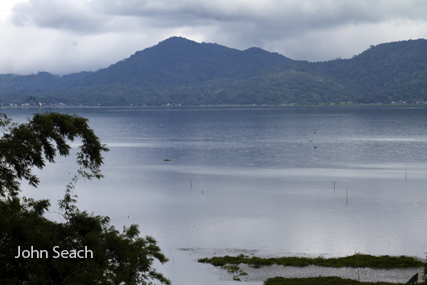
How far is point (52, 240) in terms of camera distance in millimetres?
19688

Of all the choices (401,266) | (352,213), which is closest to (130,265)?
(401,266)

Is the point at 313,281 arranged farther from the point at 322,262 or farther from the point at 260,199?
the point at 260,199

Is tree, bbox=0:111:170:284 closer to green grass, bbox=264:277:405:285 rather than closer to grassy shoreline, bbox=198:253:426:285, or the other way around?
green grass, bbox=264:277:405:285

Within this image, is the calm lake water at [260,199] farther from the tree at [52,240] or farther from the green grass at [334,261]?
the tree at [52,240]

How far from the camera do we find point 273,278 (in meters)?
30.4

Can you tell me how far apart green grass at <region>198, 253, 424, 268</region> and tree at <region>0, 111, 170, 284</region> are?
10.1 meters

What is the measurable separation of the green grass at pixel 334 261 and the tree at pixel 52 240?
10.1 m

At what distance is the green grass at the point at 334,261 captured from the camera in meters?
32.8

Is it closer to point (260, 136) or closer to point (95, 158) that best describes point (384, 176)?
point (95, 158)

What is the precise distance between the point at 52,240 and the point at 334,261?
2114 centimetres

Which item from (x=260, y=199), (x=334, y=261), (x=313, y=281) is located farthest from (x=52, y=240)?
(x=260, y=199)

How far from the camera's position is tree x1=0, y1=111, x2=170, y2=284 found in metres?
18.7

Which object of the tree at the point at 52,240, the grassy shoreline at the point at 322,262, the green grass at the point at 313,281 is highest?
the tree at the point at 52,240

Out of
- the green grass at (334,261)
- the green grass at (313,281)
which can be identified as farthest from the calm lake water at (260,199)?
the green grass at (313,281)
